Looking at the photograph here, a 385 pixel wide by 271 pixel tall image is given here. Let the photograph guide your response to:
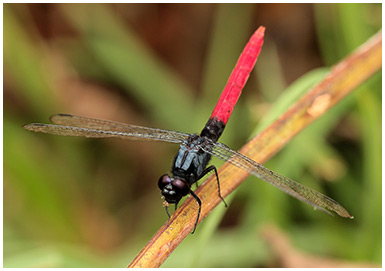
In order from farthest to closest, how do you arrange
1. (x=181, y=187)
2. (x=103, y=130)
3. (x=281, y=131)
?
(x=103, y=130) → (x=181, y=187) → (x=281, y=131)

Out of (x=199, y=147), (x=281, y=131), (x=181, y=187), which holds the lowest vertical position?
(x=281, y=131)

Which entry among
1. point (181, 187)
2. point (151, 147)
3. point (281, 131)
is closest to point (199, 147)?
point (181, 187)

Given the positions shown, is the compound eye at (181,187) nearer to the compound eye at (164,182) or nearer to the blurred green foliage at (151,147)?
the compound eye at (164,182)

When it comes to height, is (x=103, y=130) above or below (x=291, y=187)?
above

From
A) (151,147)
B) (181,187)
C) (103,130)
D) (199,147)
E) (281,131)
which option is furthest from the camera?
(151,147)

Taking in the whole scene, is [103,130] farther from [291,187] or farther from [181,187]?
[291,187]

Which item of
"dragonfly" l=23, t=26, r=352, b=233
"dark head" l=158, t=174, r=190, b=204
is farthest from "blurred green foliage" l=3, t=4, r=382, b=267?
"dark head" l=158, t=174, r=190, b=204

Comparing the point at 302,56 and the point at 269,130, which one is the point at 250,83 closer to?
the point at 302,56
